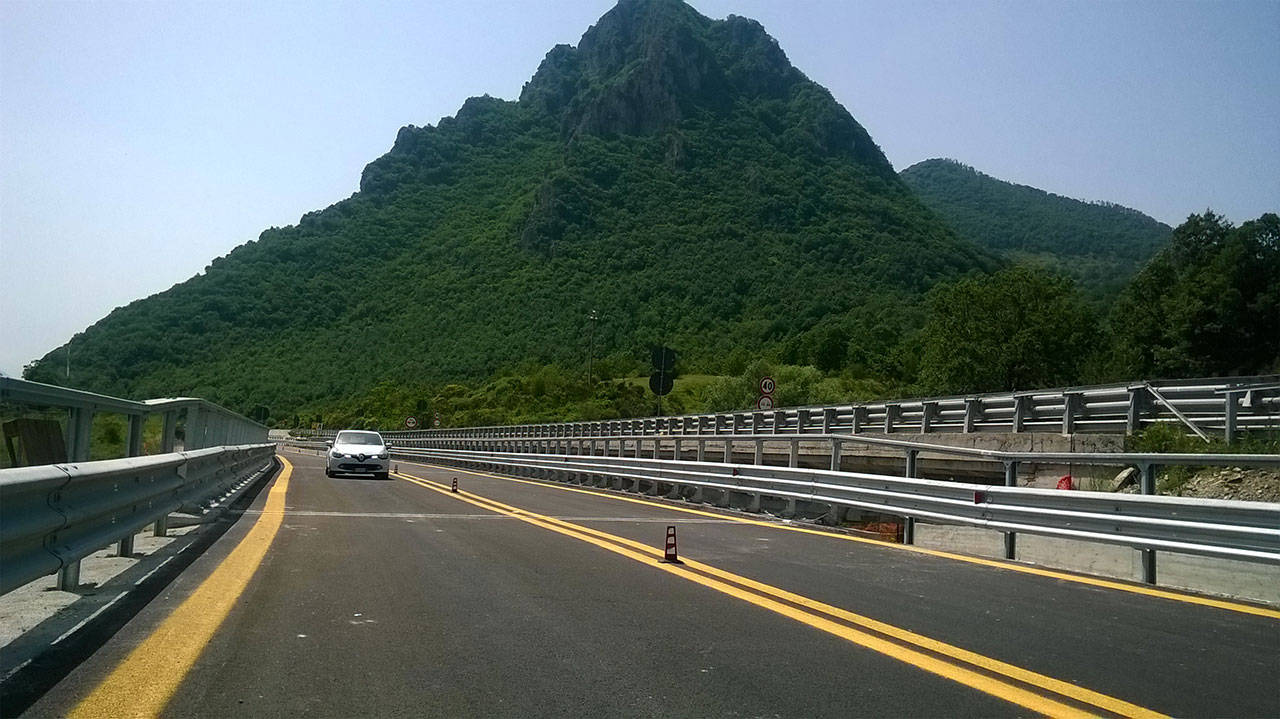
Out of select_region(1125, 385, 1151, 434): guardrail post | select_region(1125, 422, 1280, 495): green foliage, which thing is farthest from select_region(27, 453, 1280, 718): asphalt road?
select_region(1125, 385, 1151, 434): guardrail post

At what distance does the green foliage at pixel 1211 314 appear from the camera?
61.6m

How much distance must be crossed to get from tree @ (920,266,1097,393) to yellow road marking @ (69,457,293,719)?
234 feet

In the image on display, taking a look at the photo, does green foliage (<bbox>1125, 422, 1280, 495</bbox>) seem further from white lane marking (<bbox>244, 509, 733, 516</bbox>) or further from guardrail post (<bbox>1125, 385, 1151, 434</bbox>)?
white lane marking (<bbox>244, 509, 733, 516</bbox>)

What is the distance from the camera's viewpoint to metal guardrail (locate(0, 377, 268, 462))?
20.7ft

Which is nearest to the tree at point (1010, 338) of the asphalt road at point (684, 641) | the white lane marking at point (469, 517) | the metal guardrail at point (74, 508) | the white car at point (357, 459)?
the white car at point (357, 459)

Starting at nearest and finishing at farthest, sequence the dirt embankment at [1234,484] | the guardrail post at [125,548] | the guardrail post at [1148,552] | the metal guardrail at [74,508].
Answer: the metal guardrail at [74,508]
the guardrail post at [125,548]
the guardrail post at [1148,552]
the dirt embankment at [1234,484]

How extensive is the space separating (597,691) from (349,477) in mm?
26925

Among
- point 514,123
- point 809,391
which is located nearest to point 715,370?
point 809,391

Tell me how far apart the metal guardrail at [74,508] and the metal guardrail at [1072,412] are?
Result: 45.1 ft

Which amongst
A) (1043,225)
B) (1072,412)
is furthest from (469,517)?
(1043,225)

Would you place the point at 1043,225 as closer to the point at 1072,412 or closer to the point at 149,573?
the point at 1072,412

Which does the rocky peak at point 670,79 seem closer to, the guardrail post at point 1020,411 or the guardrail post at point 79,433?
the guardrail post at point 1020,411

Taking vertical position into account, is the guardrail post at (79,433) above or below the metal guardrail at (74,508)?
above

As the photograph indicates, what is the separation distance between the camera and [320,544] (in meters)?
10.6
